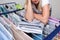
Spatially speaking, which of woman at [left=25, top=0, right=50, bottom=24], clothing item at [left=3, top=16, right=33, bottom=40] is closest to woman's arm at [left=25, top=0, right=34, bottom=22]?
woman at [left=25, top=0, right=50, bottom=24]

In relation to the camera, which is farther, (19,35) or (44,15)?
(44,15)

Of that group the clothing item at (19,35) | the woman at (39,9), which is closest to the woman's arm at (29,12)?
the woman at (39,9)

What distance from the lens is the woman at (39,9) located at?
4.13 feet

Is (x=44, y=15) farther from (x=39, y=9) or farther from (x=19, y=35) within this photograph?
(x=19, y=35)

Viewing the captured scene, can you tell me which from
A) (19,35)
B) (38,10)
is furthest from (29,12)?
(19,35)

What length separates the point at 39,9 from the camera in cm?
136

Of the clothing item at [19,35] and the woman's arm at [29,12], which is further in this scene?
the woman's arm at [29,12]

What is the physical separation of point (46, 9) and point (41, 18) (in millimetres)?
108

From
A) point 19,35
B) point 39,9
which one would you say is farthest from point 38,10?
point 19,35

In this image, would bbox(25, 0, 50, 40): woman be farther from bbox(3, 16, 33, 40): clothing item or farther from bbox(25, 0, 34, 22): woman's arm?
bbox(3, 16, 33, 40): clothing item

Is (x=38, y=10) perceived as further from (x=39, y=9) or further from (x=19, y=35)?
(x=19, y=35)

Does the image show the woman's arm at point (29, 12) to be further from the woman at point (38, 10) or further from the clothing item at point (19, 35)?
the clothing item at point (19, 35)

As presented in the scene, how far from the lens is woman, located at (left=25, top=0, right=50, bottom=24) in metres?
1.26

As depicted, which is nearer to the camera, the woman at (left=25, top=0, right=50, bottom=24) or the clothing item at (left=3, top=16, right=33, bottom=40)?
the clothing item at (left=3, top=16, right=33, bottom=40)
